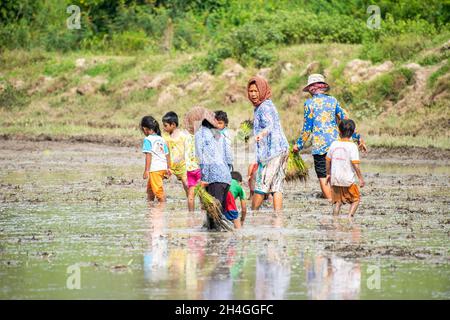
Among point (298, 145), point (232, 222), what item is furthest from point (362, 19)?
point (232, 222)

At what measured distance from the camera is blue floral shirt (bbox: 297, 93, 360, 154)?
15.2 metres

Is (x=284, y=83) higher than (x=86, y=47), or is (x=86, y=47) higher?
(x=86, y=47)

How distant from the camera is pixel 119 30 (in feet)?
135

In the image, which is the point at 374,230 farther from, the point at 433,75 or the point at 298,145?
the point at 433,75

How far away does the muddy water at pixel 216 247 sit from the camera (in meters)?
8.84

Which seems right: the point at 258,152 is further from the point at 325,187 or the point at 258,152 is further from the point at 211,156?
the point at 325,187

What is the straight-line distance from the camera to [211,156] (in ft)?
40.7

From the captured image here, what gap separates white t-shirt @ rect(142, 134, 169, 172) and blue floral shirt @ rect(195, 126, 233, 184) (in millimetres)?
2724

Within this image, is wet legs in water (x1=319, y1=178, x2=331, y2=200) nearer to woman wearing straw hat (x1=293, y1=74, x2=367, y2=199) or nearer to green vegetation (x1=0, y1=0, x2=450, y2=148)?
woman wearing straw hat (x1=293, y1=74, x2=367, y2=199)

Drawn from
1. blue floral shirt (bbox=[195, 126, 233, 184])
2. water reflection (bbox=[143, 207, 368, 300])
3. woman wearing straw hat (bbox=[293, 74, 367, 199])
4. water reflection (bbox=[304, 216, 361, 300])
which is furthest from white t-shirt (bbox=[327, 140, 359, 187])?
water reflection (bbox=[304, 216, 361, 300])

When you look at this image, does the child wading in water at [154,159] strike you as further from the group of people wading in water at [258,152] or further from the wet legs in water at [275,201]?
the wet legs in water at [275,201]

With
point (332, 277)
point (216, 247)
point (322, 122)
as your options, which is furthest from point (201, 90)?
point (332, 277)

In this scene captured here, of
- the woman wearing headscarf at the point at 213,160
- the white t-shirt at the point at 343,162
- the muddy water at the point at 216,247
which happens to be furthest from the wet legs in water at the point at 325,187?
the woman wearing headscarf at the point at 213,160

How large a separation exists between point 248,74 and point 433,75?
7292mm
